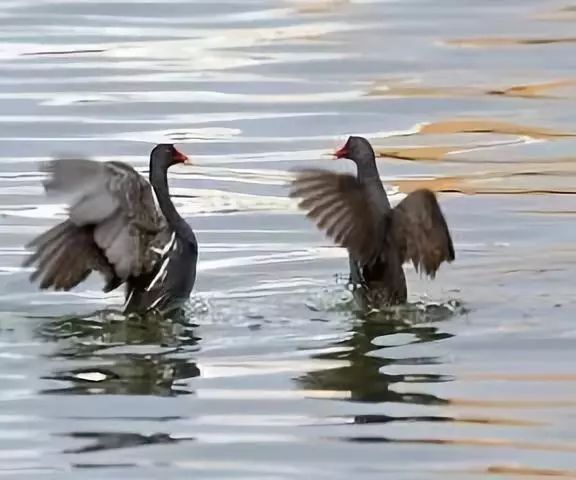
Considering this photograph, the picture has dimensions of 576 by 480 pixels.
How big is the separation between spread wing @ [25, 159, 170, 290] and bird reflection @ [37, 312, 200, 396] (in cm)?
23

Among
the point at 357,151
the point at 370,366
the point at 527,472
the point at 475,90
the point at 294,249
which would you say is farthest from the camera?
the point at 475,90

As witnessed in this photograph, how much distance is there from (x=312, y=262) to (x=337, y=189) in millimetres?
1213

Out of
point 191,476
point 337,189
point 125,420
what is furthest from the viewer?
point 337,189

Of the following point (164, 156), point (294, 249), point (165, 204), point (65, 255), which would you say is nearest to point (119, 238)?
point (65, 255)

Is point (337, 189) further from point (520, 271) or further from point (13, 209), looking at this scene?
point (13, 209)

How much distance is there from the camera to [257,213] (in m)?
13.5

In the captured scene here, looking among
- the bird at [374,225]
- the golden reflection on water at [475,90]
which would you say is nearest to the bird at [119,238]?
the bird at [374,225]

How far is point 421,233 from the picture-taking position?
11.0m

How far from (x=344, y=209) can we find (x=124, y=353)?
145 cm

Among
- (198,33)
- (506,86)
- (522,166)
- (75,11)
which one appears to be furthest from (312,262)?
(75,11)

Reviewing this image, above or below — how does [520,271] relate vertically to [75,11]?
below

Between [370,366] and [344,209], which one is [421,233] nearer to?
[344,209]

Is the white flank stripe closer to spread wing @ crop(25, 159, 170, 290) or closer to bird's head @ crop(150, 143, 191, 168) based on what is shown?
spread wing @ crop(25, 159, 170, 290)

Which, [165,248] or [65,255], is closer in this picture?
[65,255]
